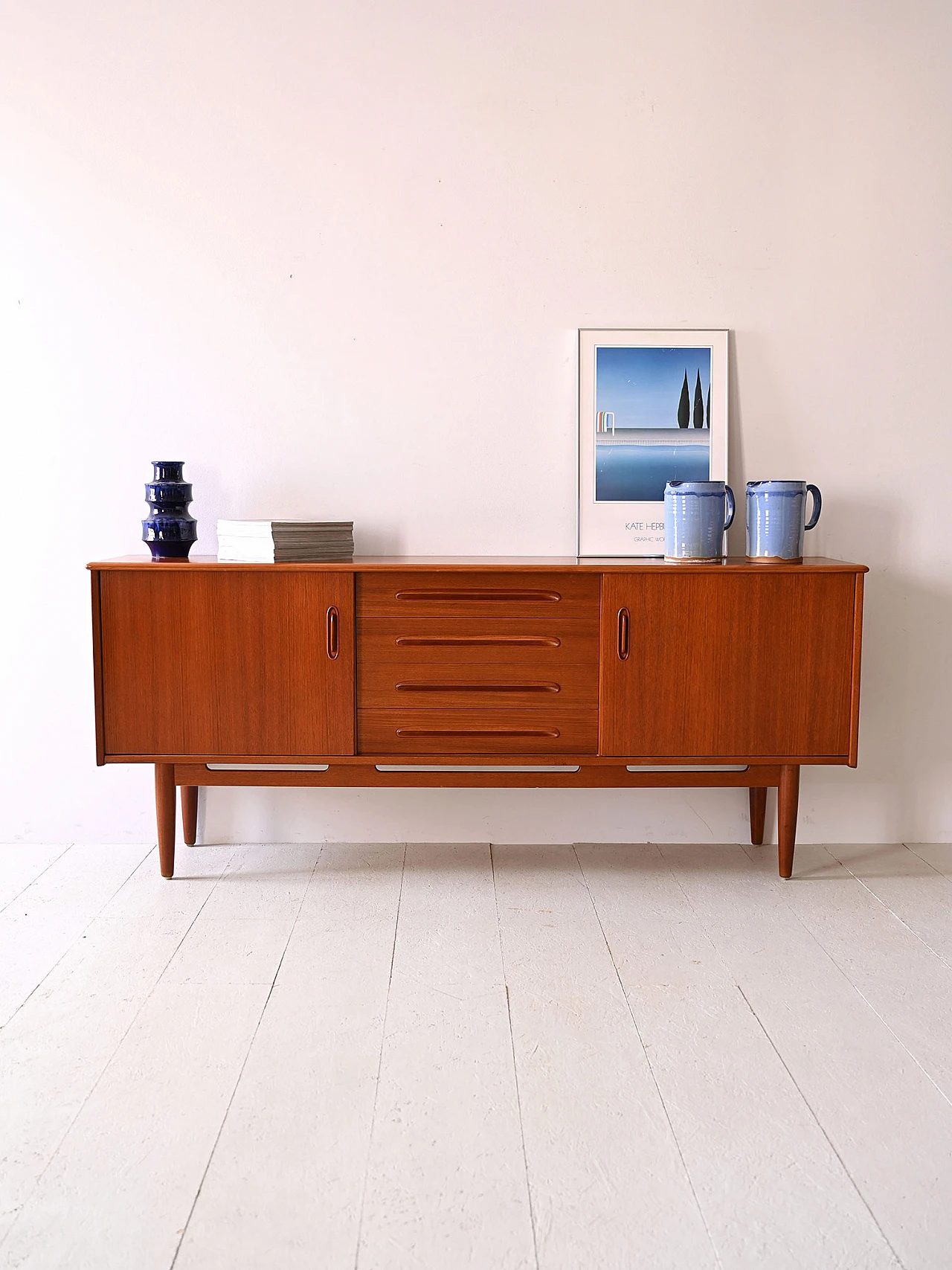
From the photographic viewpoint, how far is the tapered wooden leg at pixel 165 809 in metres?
2.65

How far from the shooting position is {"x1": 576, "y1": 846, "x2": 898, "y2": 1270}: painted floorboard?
1369 mm

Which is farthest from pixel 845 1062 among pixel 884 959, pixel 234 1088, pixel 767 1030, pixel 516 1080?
pixel 234 1088

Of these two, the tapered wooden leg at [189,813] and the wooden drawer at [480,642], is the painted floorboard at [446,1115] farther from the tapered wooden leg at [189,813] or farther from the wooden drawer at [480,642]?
the tapered wooden leg at [189,813]

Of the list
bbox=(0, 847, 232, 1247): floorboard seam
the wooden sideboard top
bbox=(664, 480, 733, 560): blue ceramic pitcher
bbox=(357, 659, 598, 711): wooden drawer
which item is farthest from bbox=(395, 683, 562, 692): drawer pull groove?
bbox=(0, 847, 232, 1247): floorboard seam

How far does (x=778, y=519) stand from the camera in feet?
8.43

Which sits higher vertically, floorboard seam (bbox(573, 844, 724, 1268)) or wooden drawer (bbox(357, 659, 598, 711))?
wooden drawer (bbox(357, 659, 598, 711))

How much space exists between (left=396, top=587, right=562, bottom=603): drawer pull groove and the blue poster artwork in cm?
43

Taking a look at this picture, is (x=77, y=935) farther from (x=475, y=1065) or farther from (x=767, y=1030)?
(x=767, y=1030)

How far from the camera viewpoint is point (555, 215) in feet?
9.05

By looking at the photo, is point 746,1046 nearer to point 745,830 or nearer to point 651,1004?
point 651,1004

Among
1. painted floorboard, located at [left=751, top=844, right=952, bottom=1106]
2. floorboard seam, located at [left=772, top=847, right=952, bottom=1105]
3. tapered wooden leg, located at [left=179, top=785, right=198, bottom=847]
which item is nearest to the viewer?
floorboard seam, located at [left=772, top=847, right=952, bottom=1105]

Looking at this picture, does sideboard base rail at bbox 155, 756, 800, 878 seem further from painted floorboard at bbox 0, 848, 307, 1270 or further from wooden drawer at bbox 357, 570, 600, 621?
painted floorboard at bbox 0, 848, 307, 1270

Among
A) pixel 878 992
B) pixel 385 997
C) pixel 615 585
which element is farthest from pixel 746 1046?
pixel 615 585

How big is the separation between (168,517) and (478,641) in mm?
833
